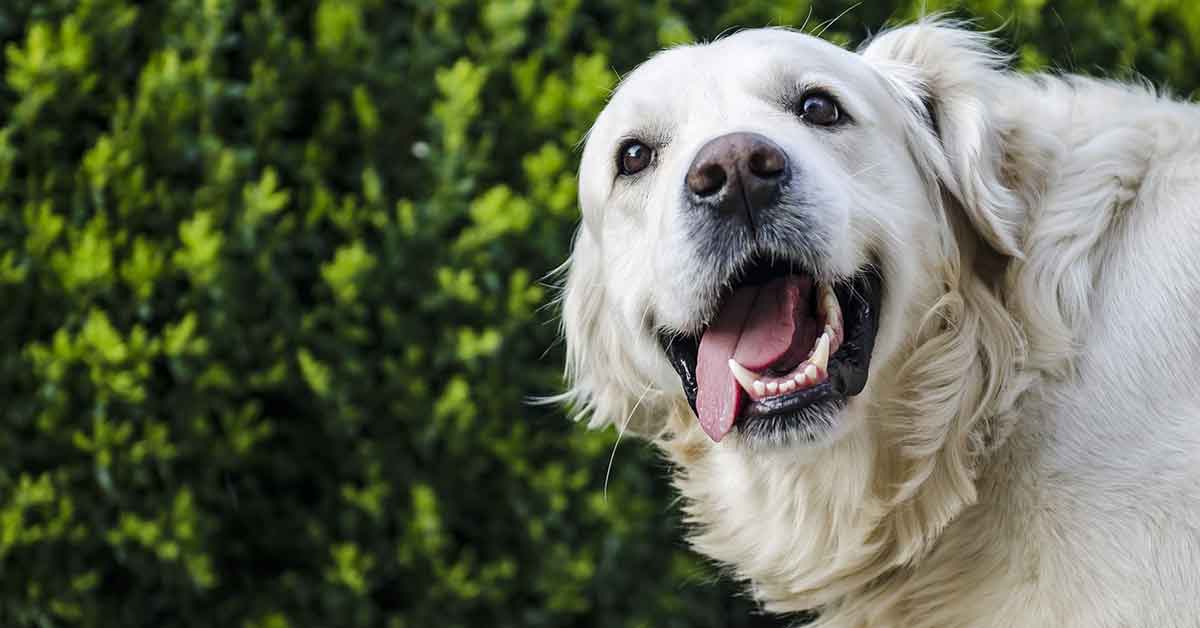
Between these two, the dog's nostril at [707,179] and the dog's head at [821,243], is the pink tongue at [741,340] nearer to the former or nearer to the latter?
the dog's head at [821,243]

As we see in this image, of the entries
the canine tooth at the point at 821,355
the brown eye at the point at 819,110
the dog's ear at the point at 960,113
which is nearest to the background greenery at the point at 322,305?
the dog's ear at the point at 960,113

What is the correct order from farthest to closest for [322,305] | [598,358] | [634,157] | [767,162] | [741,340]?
1. [322,305]
2. [598,358]
3. [634,157]
4. [741,340]
5. [767,162]

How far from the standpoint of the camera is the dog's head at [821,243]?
251 cm

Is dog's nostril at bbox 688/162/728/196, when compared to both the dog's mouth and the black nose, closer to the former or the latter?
the black nose

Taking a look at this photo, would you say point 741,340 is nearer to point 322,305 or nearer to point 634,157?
point 634,157

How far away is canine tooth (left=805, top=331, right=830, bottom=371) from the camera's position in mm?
2477

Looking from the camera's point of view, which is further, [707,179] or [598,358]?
[598,358]

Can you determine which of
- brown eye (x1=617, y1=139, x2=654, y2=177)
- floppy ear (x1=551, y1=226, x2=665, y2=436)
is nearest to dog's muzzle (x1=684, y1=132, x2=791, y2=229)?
brown eye (x1=617, y1=139, x2=654, y2=177)

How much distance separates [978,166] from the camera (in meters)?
2.66

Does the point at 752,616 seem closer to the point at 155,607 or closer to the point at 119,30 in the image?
the point at 155,607

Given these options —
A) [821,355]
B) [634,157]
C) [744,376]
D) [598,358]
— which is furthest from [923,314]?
[598,358]

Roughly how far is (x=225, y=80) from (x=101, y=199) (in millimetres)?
507

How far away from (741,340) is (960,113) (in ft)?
2.22

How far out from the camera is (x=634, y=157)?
2.86 metres
